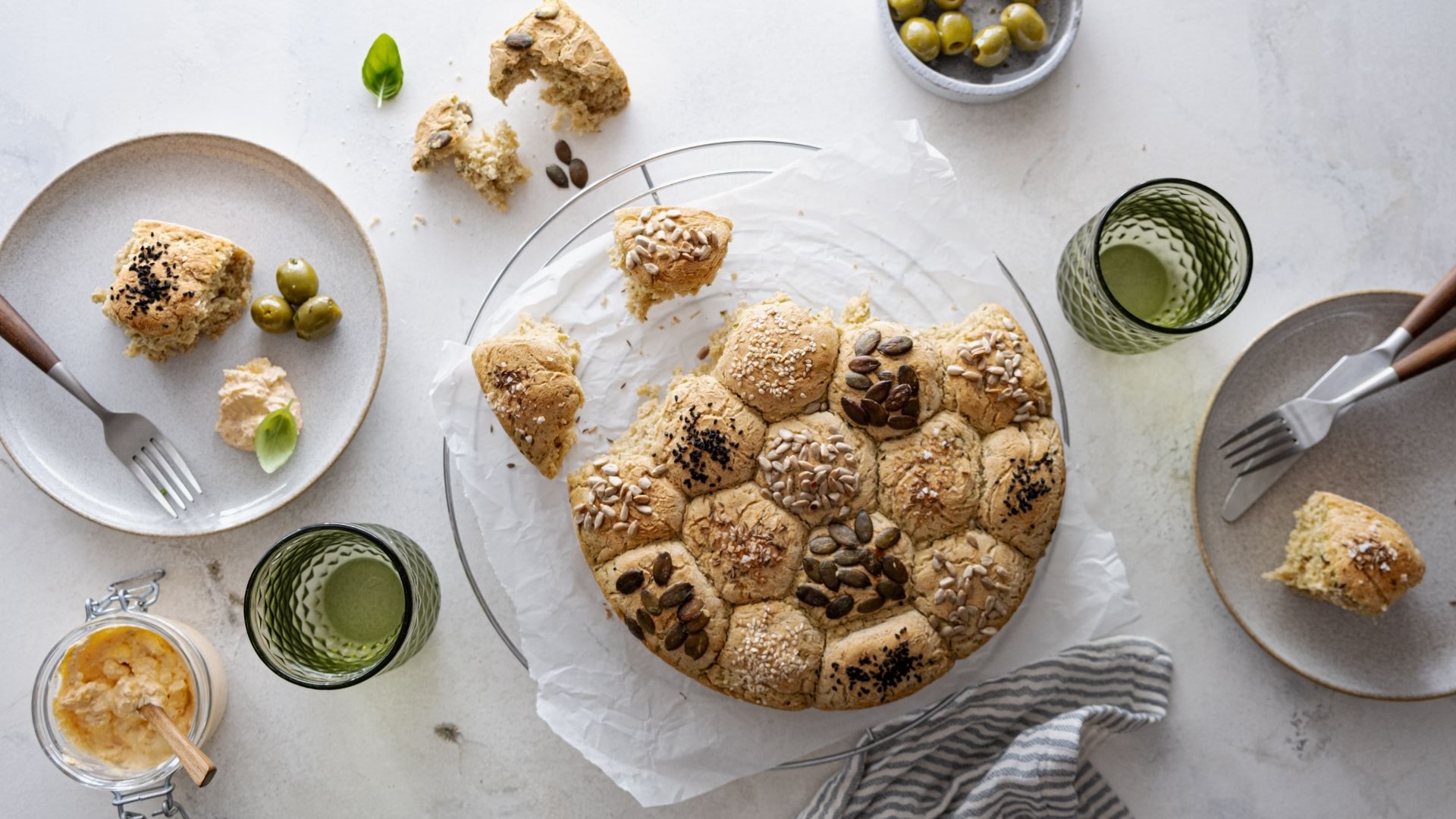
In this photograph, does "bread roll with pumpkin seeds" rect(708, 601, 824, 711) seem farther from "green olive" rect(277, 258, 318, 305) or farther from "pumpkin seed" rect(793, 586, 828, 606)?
"green olive" rect(277, 258, 318, 305)

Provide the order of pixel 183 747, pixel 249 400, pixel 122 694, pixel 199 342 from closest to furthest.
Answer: pixel 183 747 → pixel 122 694 → pixel 249 400 → pixel 199 342

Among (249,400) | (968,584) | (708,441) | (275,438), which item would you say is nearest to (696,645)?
(708,441)

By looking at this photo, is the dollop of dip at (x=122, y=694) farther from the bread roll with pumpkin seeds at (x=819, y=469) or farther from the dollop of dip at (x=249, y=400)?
the bread roll with pumpkin seeds at (x=819, y=469)

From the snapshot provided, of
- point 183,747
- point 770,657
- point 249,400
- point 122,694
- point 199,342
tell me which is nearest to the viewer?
point 770,657

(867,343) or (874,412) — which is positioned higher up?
(867,343)

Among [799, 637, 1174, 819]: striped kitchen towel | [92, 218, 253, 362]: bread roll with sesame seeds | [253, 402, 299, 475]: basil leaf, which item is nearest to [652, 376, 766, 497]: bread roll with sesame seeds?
[799, 637, 1174, 819]: striped kitchen towel

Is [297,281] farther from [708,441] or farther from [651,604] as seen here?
[651,604]
